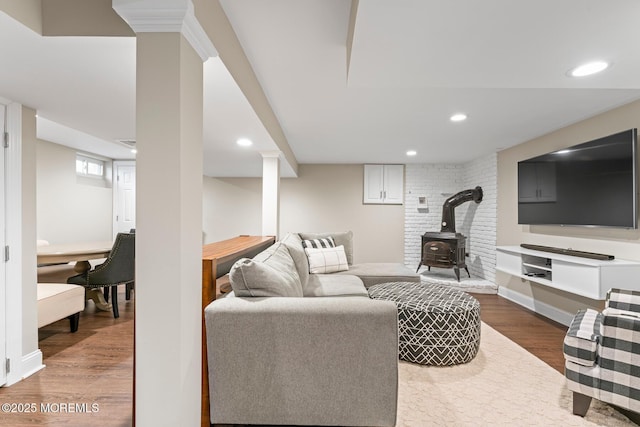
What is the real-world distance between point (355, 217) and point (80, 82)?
193 inches

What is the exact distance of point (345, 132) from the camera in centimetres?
375

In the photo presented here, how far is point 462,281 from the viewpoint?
15.9 feet

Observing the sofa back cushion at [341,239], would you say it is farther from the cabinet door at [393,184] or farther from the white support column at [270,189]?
the cabinet door at [393,184]

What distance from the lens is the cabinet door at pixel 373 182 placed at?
6008 millimetres

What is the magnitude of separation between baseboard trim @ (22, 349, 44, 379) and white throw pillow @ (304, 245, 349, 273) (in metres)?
2.45

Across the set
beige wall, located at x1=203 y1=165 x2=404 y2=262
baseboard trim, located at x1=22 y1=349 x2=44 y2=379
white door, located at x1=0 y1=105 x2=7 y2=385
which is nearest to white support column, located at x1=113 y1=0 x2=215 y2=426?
white door, located at x1=0 y1=105 x2=7 y2=385

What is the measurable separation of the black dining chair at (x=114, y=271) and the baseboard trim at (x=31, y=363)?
3.60ft

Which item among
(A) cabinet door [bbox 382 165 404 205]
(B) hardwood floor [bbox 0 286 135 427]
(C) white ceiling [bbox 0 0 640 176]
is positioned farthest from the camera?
(A) cabinet door [bbox 382 165 404 205]

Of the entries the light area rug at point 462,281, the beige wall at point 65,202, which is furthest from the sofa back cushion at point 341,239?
the beige wall at point 65,202

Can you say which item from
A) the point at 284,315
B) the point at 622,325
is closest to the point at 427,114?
the point at 622,325

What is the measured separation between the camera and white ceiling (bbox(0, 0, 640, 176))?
132 cm

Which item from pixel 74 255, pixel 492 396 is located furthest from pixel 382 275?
pixel 74 255

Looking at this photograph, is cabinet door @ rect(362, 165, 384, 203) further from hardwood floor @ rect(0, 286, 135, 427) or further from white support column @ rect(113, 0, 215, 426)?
white support column @ rect(113, 0, 215, 426)

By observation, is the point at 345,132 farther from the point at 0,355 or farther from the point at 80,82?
the point at 0,355
